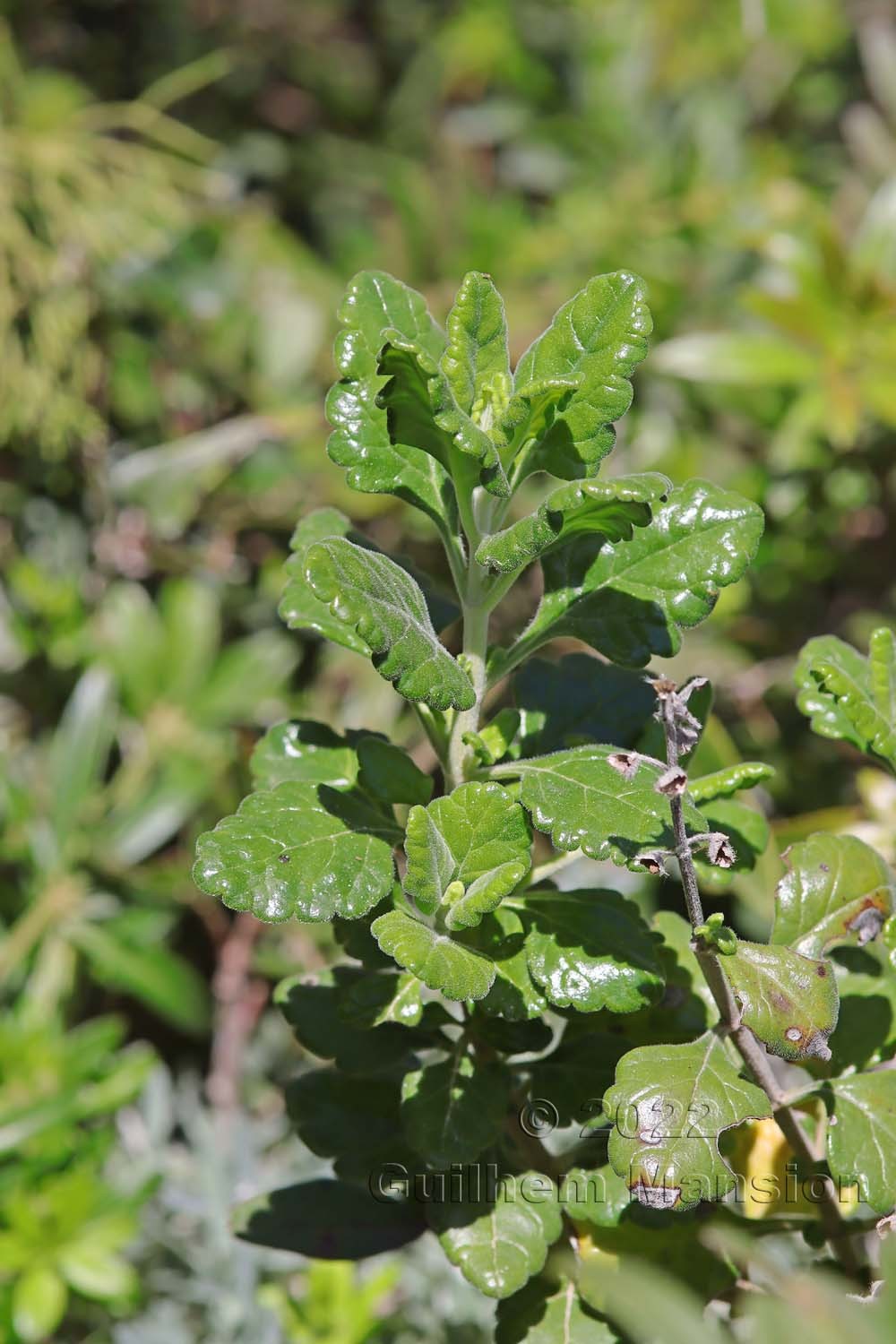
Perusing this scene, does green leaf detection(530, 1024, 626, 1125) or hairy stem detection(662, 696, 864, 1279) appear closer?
hairy stem detection(662, 696, 864, 1279)

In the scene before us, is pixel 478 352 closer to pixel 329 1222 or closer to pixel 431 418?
pixel 431 418

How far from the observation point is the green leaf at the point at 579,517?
1.95 ft

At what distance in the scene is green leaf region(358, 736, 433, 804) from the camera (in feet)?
2.45

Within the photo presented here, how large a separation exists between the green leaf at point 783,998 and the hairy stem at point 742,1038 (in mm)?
10

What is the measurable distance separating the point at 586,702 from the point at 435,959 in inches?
9.7

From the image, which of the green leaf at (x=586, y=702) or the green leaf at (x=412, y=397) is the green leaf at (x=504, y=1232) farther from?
the green leaf at (x=412, y=397)

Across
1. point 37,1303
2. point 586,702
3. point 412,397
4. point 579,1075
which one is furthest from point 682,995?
point 37,1303

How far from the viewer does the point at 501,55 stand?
2.34 m

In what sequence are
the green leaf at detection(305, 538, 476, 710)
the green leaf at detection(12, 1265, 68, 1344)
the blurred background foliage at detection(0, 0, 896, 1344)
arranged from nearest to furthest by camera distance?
1. the green leaf at detection(305, 538, 476, 710)
2. the green leaf at detection(12, 1265, 68, 1344)
3. the blurred background foliage at detection(0, 0, 896, 1344)

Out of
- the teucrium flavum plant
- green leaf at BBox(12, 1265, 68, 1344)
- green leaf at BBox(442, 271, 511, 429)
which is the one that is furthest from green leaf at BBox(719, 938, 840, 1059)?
green leaf at BBox(12, 1265, 68, 1344)

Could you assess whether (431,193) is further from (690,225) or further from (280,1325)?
(280,1325)

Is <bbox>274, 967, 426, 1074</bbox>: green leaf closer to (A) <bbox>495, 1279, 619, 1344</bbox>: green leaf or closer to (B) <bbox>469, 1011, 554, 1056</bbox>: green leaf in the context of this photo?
(B) <bbox>469, 1011, 554, 1056</bbox>: green leaf

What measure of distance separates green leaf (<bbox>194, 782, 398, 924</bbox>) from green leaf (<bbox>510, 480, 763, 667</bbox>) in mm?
170

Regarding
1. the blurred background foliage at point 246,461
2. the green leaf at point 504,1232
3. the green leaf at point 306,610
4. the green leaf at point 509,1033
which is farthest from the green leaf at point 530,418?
the blurred background foliage at point 246,461
